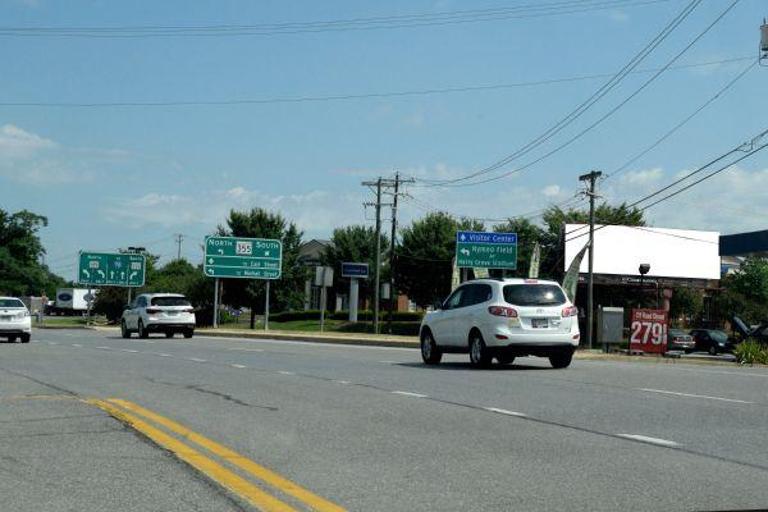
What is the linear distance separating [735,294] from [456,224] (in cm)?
2042

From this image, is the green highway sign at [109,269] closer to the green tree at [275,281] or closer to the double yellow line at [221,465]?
the green tree at [275,281]

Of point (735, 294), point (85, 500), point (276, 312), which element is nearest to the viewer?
point (85, 500)

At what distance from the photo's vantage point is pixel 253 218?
7806cm

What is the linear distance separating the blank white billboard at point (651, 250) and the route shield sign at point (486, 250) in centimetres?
1115

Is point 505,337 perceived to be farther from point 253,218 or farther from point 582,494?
point 253,218

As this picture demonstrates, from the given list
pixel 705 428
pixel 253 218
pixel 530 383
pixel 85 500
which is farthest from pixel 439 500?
pixel 253 218

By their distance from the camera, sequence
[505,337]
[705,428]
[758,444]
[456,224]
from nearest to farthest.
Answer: [758,444] → [705,428] → [505,337] → [456,224]

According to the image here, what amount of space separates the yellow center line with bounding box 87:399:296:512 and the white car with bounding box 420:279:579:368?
9.32 m

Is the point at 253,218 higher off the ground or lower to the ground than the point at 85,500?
higher

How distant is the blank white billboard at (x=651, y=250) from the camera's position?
61.0 meters

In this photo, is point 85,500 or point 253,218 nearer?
point 85,500

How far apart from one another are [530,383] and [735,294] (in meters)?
56.4

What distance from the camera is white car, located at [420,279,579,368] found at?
63.9 feet

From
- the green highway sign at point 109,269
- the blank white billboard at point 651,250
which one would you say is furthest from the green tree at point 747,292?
the green highway sign at point 109,269
